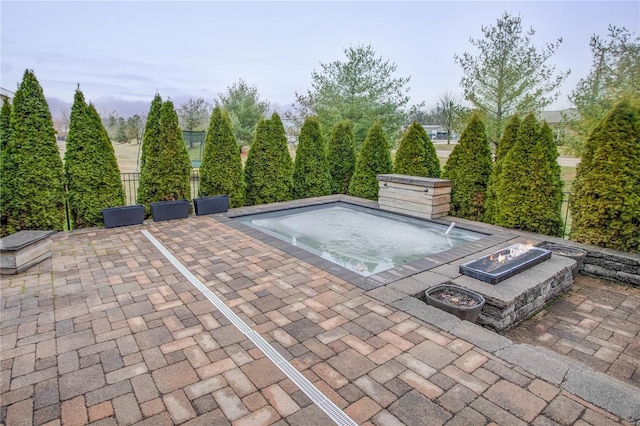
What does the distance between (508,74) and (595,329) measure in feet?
44.4

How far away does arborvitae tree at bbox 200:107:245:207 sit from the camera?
268 inches

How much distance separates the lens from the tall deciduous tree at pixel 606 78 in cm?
1178

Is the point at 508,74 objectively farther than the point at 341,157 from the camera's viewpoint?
Yes

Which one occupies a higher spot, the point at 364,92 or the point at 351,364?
the point at 364,92

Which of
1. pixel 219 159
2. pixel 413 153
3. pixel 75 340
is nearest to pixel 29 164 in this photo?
pixel 219 159

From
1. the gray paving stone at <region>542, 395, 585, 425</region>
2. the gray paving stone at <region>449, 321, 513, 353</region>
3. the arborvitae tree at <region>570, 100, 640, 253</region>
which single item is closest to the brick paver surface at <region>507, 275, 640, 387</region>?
the gray paving stone at <region>449, 321, 513, 353</region>

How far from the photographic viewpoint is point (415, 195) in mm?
6469

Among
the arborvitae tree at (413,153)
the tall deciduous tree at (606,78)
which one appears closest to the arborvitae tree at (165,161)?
the arborvitae tree at (413,153)

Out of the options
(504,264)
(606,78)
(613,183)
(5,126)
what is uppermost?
(606,78)

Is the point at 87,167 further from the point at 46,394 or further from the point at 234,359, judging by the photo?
the point at 234,359

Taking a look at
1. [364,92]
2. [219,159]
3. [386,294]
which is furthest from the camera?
[364,92]

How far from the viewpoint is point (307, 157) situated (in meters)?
8.23

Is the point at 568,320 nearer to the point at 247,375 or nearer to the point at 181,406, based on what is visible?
the point at 247,375

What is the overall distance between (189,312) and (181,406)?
1.12 metres
